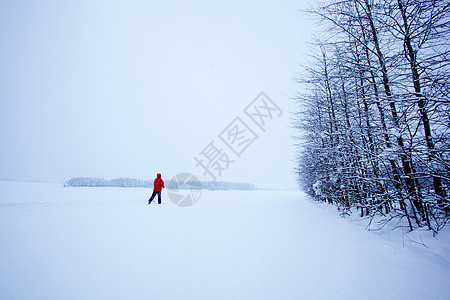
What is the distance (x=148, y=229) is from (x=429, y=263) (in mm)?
4816

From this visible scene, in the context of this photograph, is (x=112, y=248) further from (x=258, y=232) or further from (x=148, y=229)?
(x=258, y=232)

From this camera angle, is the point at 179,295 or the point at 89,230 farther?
the point at 89,230

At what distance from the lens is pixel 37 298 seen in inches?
70.4

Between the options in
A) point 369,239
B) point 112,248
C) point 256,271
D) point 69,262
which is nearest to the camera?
point 256,271

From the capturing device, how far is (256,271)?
7.61 feet

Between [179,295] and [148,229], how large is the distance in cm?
269

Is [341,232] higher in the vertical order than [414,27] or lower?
lower

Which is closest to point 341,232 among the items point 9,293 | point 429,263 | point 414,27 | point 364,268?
point 429,263

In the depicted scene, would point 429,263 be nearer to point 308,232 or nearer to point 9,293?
point 308,232

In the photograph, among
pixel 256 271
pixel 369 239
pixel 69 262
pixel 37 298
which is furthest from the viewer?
pixel 369 239

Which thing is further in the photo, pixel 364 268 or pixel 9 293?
pixel 364 268

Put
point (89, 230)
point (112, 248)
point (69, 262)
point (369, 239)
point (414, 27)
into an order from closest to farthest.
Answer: point (69, 262) < point (112, 248) < point (414, 27) < point (369, 239) < point (89, 230)

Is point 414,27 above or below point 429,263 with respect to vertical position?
above

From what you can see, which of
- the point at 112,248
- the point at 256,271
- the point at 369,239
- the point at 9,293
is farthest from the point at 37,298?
the point at 369,239
